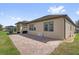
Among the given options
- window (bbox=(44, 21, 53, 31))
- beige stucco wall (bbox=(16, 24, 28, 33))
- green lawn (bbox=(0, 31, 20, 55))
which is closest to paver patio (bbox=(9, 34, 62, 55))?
green lawn (bbox=(0, 31, 20, 55))

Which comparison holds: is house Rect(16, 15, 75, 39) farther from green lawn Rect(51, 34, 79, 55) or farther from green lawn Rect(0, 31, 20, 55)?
green lawn Rect(51, 34, 79, 55)

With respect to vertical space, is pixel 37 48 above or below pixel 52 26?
below

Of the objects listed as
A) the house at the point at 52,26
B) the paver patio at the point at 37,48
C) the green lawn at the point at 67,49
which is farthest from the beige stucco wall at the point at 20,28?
the green lawn at the point at 67,49

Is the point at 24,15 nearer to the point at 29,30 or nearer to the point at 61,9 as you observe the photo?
the point at 61,9

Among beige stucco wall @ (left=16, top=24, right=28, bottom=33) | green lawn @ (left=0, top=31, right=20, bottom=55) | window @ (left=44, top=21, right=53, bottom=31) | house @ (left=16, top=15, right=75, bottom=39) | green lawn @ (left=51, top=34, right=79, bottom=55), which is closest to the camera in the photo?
green lawn @ (left=51, top=34, right=79, bottom=55)

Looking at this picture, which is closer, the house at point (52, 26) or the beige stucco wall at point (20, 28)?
the beige stucco wall at point (20, 28)

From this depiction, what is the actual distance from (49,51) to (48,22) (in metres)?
4.15

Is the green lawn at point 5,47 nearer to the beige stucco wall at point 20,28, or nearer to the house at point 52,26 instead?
the beige stucco wall at point 20,28

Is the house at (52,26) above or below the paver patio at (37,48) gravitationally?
above

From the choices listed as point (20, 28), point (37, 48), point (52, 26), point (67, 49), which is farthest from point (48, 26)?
point (67, 49)

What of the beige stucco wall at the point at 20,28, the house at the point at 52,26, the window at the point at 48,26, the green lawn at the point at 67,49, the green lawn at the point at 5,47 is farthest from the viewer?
the window at the point at 48,26

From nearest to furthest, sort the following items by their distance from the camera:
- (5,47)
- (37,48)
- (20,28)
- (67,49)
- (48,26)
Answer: (67,49) → (37,48) → (5,47) → (20,28) → (48,26)

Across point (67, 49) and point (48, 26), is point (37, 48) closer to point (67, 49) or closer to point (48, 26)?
point (67, 49)

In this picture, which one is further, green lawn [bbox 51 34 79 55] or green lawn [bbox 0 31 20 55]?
green lawn [bbox 0 31 20 55]
